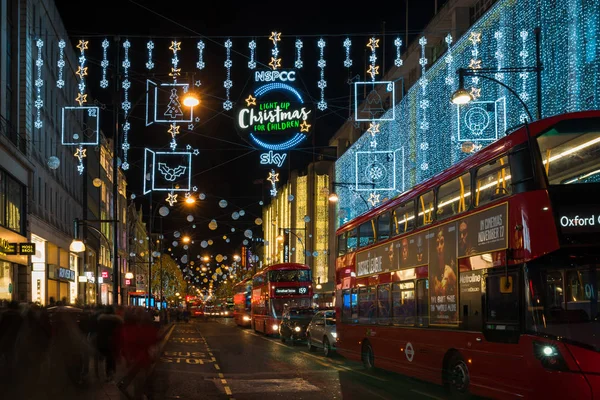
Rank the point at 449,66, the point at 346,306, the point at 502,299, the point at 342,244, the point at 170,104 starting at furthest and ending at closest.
Result: the point at 449,66 → the point at 342,244 → the point at 170,104 → the point at 346,306 → the point at 502,299

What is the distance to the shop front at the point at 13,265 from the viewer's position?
27078 mm

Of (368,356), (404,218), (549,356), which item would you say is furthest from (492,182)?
(368,356)

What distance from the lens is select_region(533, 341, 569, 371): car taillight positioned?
33.1 ft

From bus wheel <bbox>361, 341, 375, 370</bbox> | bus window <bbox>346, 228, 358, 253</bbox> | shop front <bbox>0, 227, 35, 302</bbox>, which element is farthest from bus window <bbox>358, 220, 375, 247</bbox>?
shop front <bbox>0, 227, 35, 302</bbox>

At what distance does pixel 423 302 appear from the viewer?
50.5 ft

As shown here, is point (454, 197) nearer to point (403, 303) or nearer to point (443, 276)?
point (443, 276)

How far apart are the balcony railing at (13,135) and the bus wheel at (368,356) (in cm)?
1599

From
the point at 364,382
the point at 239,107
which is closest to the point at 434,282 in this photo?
the point at 364,382

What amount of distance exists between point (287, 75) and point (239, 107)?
173cm

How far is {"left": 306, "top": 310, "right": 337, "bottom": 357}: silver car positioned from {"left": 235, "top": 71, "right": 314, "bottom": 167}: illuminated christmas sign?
7757 mm

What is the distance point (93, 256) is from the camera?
56719 millimetres

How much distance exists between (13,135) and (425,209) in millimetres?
20878

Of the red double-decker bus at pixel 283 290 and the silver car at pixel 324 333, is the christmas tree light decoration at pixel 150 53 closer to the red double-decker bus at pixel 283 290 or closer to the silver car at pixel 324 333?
the silver car at pixel 324 333

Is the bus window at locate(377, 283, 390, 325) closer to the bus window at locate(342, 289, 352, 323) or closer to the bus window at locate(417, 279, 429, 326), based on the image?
the bus window at locate(417, 279, 429, 326)
